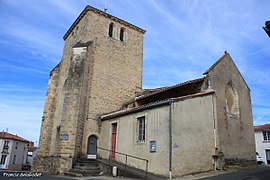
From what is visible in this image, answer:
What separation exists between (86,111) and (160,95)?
5260 millimetres

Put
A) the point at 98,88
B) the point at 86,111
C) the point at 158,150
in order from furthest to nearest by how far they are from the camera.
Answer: the point at 98,88, the point at 86,111, the point at 158,150

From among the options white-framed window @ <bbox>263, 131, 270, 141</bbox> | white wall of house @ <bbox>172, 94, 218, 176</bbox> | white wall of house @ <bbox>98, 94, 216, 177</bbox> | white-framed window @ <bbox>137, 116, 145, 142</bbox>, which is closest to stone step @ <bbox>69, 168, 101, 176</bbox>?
white wall of house @ <bbox>98, 94, 216, 177</bbox>

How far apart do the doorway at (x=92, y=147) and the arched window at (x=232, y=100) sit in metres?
9.16

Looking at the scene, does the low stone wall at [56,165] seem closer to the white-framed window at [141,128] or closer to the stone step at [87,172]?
the stone step at [87,172]

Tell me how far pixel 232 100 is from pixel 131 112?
7.20 metres

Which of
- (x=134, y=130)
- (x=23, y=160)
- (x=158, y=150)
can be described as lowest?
(x=23, y=160)

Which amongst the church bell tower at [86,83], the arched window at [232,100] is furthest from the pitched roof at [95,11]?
the arched window at [232,100]

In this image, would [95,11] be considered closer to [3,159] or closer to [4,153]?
[4,153]

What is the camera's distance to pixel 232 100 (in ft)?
53.3

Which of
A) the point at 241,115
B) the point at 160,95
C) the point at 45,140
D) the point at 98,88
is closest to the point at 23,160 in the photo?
the point at 45,140

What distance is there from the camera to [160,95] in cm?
1570

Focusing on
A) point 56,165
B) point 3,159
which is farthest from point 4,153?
point 56,165

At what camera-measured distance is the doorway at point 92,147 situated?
16080mm

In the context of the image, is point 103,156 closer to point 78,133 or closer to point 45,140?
point 78,133
